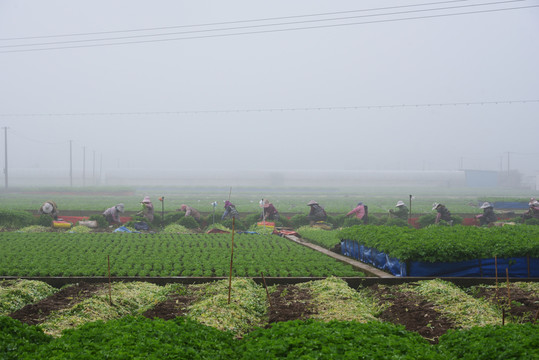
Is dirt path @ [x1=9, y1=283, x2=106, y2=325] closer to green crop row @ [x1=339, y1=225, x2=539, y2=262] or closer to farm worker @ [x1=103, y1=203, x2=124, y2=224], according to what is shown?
green crop row @ [x1=339, y1=225, x2=539, y2=262]

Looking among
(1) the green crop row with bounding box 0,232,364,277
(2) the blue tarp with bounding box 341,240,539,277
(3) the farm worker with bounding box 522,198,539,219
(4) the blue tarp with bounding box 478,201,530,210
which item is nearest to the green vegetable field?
(1) the green crop row with bounding box 0,232,364,277

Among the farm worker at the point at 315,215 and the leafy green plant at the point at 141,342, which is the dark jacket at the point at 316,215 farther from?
the leafy green plant at the point at 141,342

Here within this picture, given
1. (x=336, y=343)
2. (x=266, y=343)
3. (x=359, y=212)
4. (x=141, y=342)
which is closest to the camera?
(x=141, y=342)

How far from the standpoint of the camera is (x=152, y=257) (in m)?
15.0

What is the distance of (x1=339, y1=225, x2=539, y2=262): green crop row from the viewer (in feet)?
42.5

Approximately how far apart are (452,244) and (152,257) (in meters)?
9.89

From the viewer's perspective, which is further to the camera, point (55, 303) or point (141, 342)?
point (55, 303)

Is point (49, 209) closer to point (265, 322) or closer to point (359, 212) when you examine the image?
point (359, 212)

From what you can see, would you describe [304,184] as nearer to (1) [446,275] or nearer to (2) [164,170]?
(2) [164,170]

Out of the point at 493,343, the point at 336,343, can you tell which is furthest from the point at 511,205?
the point at 336,343

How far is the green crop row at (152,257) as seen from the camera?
12.9m

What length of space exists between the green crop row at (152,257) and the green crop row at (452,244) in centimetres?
155

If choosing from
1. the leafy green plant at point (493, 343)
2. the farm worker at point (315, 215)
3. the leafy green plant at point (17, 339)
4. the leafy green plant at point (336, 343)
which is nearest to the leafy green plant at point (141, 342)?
the leafy green plant at point (17, 339)

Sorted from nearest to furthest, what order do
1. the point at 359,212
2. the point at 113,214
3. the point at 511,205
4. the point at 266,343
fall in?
1. the point at 266,343
2. the point at 113,214
3. the point at 359,212
4. the point at 511,205
